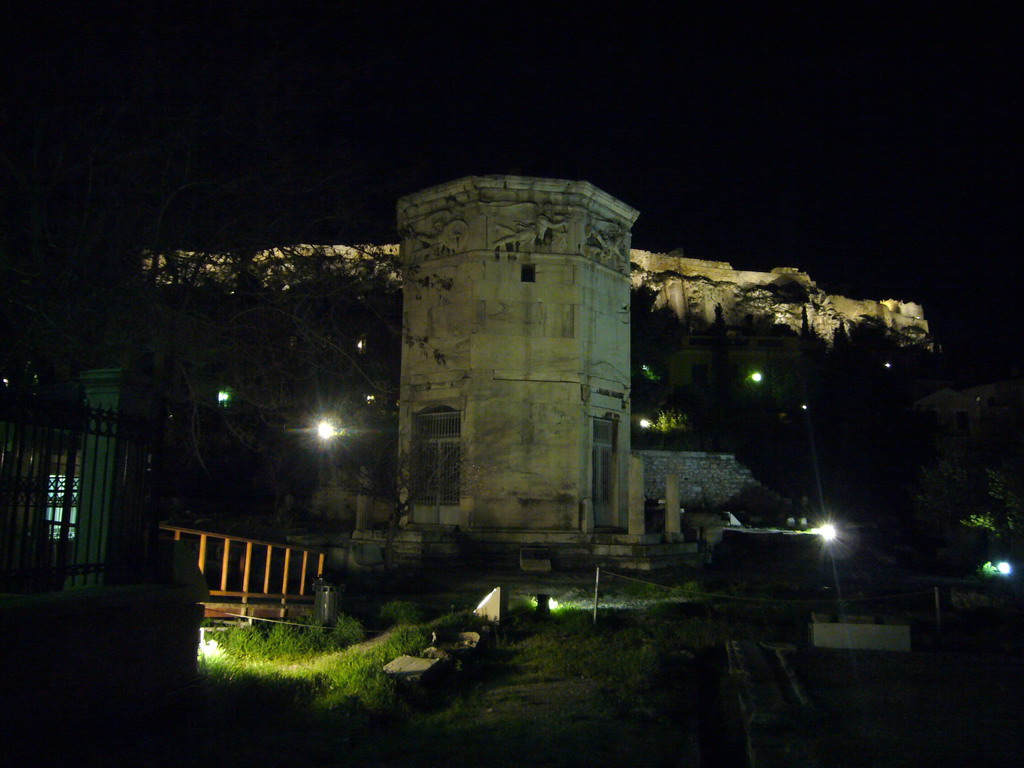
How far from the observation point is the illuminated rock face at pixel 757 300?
8625 centimetres

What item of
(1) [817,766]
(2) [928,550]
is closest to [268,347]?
(1) [817,766]

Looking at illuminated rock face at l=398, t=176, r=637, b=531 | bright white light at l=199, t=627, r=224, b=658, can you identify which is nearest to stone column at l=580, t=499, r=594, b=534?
illuminated rock face at l=398, t=176, r=637, b=531

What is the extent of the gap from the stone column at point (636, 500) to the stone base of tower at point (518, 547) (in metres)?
0.26

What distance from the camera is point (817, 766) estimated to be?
493 cm

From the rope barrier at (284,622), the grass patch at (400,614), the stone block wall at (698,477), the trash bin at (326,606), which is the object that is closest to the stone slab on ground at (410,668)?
the rope barrier at (284,622)

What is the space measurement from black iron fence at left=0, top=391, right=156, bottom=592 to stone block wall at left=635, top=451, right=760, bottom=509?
28376 mm

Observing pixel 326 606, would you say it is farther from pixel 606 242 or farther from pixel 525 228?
pixel 606 242

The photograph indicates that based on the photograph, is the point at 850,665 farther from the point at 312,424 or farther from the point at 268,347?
the point at 312,424

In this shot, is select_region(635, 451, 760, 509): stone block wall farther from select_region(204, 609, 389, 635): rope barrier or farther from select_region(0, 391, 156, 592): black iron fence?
select_region(0, 391, 156, 592): black iron fence

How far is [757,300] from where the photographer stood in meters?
91.1

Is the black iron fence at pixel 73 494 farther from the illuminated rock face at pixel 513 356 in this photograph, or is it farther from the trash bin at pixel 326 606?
the illuminated rock face at pixel 513 356

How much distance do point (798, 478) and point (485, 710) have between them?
36.7 m

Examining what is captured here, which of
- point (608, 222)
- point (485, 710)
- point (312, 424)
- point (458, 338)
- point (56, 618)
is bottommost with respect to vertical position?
point (485, 710)

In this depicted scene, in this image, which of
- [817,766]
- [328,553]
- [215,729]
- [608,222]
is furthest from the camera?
[608,222]
